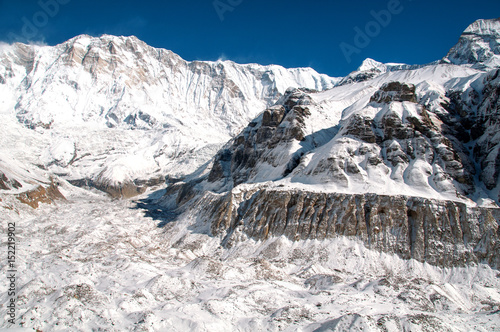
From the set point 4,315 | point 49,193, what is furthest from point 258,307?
point 49,193

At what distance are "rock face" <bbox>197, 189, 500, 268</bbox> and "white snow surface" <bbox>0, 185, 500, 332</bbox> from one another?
2.32 metres

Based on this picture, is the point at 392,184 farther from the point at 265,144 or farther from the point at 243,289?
the point at 265,144

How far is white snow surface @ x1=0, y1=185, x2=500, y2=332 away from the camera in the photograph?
28.6 m

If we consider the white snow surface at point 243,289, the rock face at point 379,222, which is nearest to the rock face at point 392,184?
the rock face at point 379,222

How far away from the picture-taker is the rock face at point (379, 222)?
49.2m

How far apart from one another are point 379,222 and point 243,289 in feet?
98.9

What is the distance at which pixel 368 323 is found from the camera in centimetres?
2666

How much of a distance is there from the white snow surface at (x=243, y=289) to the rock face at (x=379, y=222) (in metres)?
2.32

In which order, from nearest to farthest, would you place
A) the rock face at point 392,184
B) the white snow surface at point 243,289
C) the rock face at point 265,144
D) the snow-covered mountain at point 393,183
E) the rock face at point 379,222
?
1. the white snow surface at point 243,289
2. the rock face at point 379,222
3. the rock face at point 392,184
4. the snow-covered mountain at point 393,183
5. the rock face at point 265,144

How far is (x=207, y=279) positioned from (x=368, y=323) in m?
22.6

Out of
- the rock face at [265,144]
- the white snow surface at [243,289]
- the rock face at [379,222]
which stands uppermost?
the rock face at [265,144]

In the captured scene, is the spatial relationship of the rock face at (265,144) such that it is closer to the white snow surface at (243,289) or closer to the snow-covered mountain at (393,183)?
the snow-covered mountain at (393,183)

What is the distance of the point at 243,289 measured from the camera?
1513 inches

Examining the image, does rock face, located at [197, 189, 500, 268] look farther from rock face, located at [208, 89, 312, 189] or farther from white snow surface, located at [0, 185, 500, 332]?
rock face, located at [208, 89, 312, 189]
